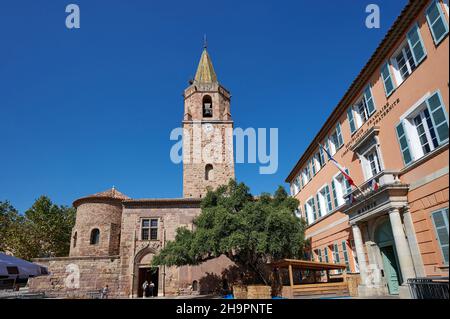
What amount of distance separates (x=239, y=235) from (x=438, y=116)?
1052cm

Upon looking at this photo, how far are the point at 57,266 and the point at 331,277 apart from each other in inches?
820

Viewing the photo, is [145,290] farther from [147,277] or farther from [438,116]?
[438,116]

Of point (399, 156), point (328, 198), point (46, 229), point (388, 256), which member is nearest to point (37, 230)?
point (46, 229)

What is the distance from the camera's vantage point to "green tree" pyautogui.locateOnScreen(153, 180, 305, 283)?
16.2 metres

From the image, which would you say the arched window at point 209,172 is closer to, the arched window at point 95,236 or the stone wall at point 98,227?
the stone wall at point 98,227

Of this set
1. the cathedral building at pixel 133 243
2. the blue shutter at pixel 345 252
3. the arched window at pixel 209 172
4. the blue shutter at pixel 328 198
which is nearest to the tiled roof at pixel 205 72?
the cathedral building at pixel 133 243

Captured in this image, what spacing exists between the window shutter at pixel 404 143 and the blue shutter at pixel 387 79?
1.68 meters

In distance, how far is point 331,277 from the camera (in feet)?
58.9

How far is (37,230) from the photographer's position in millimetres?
36469

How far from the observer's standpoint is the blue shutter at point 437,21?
9.08m

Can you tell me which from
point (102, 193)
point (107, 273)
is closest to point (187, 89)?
point (102, 193)

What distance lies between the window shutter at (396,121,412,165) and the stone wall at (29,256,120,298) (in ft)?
71.3

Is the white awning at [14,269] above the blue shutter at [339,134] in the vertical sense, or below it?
below
